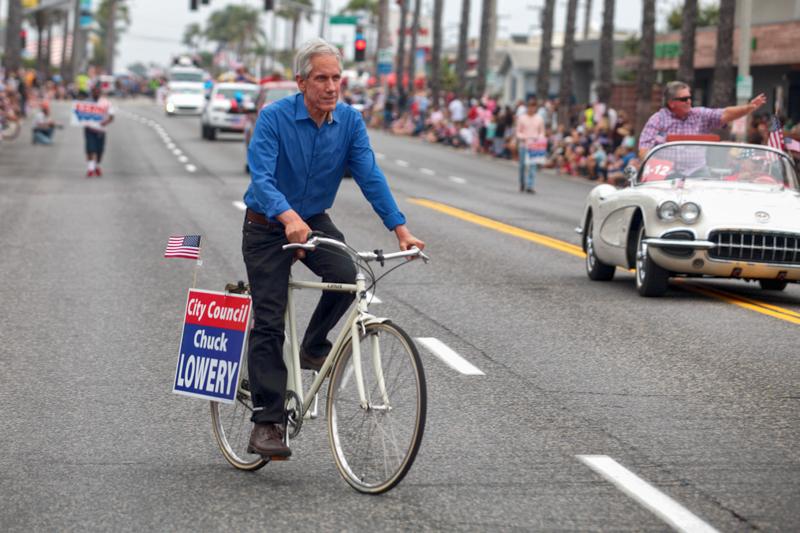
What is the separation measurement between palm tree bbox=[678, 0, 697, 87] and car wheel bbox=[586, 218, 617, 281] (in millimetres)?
21909

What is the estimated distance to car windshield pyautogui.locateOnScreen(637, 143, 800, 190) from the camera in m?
13.7

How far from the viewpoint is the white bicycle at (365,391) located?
595 cm

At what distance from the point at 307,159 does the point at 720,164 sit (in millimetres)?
7932

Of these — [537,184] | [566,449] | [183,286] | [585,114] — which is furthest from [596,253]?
[585,114]

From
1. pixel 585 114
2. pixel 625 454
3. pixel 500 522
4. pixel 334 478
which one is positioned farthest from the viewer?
pixel 585 114

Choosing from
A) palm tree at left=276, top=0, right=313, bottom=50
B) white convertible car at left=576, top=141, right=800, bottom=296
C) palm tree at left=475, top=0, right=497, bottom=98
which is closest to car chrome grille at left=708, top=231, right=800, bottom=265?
white convertible car at left=576, top=141, right=800, bottom=296

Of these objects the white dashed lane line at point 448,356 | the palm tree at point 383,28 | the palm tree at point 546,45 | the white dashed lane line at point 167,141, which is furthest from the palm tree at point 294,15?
the white dashed lane line at point 448,356

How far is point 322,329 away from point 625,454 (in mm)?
1479

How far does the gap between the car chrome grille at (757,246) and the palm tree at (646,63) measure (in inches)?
1033

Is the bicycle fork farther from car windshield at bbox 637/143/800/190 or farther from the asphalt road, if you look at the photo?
car windshield at bbox 637/143/800/190

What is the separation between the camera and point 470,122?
Answer: 162ft

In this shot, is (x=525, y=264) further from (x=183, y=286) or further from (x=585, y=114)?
(x=585, y=114)

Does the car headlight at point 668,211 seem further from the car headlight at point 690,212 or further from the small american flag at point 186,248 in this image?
the small american flag at point 186,248

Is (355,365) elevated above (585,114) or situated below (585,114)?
below
